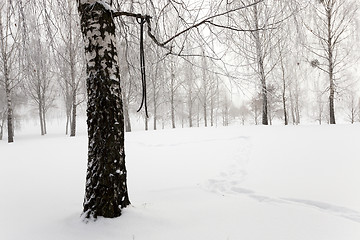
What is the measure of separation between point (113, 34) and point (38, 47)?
1597 mm

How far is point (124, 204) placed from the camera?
7.66 feet

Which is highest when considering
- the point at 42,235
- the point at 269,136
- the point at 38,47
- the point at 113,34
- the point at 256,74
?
the point at 38,47

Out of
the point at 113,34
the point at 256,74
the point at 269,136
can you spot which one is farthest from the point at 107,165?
the point at 269,136

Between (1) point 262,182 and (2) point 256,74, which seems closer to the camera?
(2) point 256,74

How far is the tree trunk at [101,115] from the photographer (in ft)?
7.20

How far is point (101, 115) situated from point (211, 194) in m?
1.94

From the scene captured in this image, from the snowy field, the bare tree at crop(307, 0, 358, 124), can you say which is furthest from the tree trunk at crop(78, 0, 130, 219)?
the bare tree at crop(307, 0, 358, 124)

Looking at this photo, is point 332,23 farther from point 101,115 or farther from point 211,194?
point 101,115

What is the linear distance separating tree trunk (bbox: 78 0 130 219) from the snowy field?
237 millimetres

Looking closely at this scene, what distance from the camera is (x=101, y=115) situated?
221 centimetres

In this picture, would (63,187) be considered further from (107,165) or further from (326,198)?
(326,198)

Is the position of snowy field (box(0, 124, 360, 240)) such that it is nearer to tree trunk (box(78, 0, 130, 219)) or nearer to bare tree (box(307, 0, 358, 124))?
tree trunk (box(78, 0, 130, 219))

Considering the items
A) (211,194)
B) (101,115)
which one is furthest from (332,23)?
(101,115)

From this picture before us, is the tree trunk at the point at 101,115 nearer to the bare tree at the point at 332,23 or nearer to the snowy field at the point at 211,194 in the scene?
the snowy field at the point at 211,194
